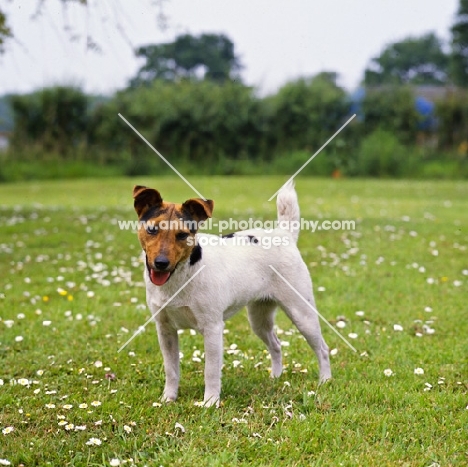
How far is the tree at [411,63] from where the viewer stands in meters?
31.6

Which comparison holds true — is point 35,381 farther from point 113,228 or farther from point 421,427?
point 113,228

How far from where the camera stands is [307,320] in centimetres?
501

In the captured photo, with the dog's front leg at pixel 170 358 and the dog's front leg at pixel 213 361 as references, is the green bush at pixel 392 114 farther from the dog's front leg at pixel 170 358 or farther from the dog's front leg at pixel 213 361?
the dog's front leg at pixel 213 361

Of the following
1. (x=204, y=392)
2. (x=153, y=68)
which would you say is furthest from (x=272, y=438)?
(x=153, y=68)

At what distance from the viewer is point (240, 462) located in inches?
148

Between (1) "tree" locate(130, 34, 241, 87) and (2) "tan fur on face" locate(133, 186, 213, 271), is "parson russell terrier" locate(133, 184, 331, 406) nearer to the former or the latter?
(2) "tan fur on face" locate(133, 186, 213, 271)

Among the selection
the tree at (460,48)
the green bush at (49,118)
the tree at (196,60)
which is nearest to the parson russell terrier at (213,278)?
the tree at (196,60)

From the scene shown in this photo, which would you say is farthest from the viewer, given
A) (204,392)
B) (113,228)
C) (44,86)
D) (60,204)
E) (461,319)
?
(44,86)

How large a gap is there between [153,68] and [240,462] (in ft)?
71.6

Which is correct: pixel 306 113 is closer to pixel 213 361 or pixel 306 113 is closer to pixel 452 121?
pixel 452 121

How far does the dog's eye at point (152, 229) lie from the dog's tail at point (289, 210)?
4.60 feet

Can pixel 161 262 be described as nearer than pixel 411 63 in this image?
Yes

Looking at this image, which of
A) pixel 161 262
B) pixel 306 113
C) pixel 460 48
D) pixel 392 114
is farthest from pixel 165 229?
pixel 460 48

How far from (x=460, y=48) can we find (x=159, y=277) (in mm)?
46228
